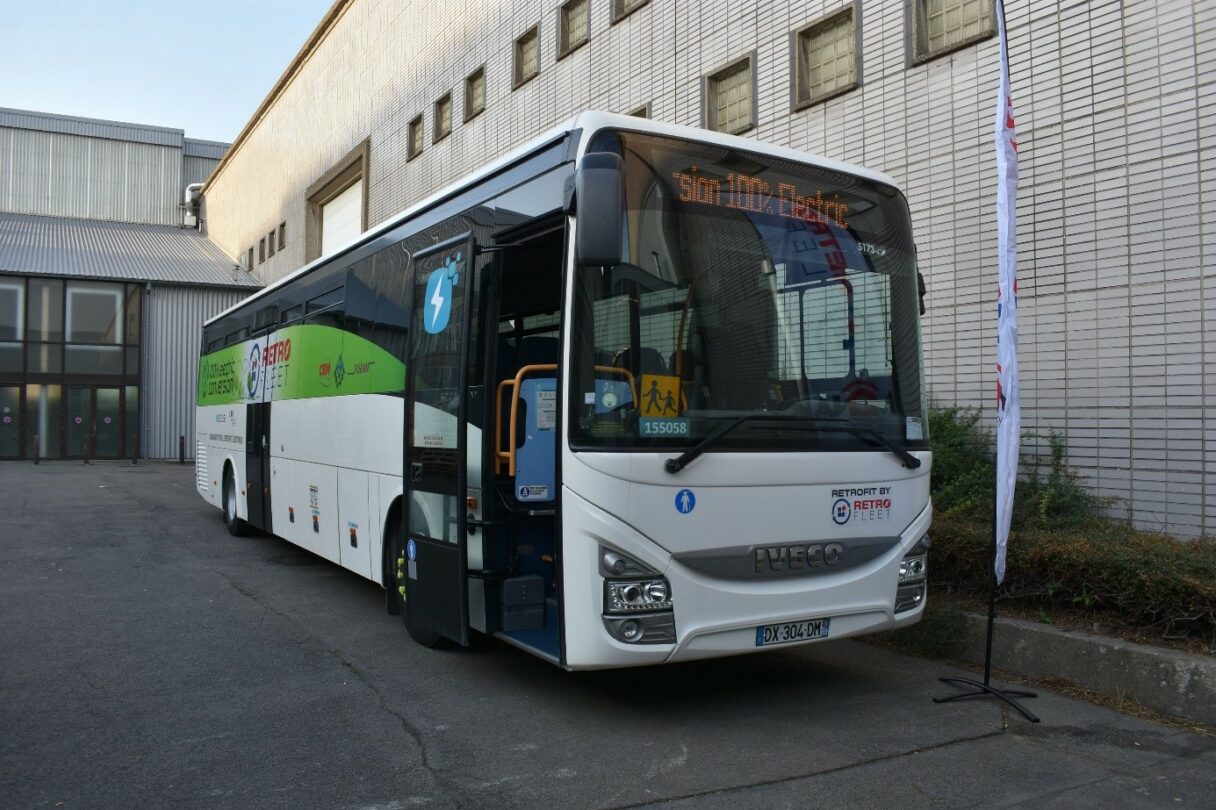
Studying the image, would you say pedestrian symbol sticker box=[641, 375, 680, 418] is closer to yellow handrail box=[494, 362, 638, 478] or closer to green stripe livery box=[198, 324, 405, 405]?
yellow handrail box=[494, 362, 638, 478]

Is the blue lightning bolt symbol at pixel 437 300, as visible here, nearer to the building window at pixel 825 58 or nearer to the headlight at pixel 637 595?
the headlight at pixel 637 595

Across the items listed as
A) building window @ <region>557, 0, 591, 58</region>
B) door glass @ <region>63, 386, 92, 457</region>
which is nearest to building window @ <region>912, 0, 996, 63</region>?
building window @ <region>557, 0, 591, 58</region>

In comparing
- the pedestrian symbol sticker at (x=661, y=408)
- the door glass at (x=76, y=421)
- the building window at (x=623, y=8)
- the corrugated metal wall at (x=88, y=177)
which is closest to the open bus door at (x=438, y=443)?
the pedestrian symbol sticker at (x=661, y=408)

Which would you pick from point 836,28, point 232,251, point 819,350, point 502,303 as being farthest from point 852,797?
point 232,251

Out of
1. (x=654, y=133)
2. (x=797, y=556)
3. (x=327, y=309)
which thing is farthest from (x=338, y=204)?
(x=797, y=556)

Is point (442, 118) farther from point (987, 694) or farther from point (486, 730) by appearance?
point (987, 694)

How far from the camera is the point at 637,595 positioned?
5102mm

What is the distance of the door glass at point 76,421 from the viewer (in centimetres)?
3181

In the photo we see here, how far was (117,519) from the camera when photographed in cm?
1527

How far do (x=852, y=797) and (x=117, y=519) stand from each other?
44.8 ft

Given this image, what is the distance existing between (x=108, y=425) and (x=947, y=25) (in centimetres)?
2954

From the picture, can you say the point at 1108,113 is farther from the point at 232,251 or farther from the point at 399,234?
the point at 232,251

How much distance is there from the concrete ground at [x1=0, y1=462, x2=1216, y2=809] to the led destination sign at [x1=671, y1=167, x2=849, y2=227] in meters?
2.84

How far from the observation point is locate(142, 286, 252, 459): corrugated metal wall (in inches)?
1297
